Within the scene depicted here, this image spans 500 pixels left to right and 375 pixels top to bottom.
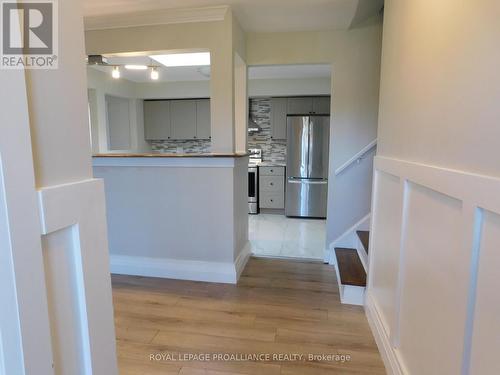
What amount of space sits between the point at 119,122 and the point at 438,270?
5.72 meters

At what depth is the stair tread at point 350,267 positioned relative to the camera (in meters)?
2.32

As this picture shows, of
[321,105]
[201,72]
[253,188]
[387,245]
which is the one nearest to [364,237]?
[387,245]

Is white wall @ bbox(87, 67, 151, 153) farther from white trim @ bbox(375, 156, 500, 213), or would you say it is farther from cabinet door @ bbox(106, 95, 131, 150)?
white trim @ bbox(375, 156, 500, 213)

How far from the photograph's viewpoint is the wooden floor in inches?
66.1

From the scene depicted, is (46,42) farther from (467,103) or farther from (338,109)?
(338,109)

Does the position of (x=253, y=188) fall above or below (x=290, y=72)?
below

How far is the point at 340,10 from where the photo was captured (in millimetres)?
2492

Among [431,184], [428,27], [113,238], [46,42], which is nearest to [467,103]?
[431,184]

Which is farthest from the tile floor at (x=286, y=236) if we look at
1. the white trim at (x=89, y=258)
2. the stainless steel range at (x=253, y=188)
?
the white trim at (x=89, y=258)

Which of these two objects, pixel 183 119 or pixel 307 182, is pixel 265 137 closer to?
pixel 307 182

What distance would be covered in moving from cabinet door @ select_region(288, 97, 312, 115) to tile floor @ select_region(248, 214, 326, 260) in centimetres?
188

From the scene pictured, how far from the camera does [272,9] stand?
246cm

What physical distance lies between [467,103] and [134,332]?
214 centimetres

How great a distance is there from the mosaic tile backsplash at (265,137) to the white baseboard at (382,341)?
4018 mm
